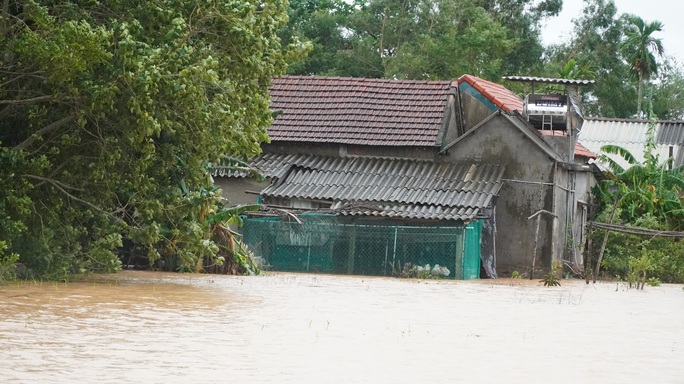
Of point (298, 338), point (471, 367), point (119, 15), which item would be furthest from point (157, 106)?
point (471, 367)

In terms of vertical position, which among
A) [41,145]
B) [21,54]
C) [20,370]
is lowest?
[20,370]

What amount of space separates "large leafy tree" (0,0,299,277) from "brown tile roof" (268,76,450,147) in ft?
38.9

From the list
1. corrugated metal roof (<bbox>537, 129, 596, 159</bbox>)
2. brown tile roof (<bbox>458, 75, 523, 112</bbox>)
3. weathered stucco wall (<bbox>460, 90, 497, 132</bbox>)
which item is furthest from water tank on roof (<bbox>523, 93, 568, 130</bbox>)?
weathered stucco wall (<bbox>460, 90, 497, 132</bbox>)

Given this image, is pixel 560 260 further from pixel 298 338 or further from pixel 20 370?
pixel 20 370

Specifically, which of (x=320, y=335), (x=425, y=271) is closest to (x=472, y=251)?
(x=425, y=271)

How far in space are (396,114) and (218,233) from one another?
32.6 ft

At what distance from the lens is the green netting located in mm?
27891

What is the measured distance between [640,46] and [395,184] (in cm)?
2628

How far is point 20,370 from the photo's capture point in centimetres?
920

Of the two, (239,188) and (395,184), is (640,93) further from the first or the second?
(239,188)

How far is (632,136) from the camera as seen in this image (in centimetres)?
4259

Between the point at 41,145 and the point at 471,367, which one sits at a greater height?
the point at 41,145

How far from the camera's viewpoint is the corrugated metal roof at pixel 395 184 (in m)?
29.0

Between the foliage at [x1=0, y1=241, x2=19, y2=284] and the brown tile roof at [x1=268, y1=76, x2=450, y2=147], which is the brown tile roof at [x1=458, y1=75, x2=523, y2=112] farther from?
the foliage at [x1=0, y1=241, x2=19, y2=284]
